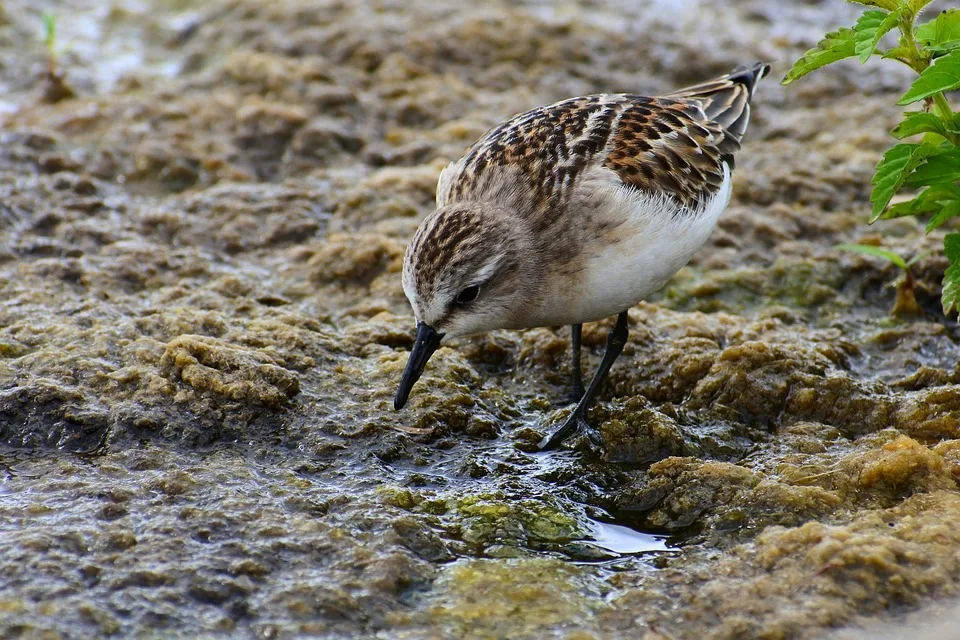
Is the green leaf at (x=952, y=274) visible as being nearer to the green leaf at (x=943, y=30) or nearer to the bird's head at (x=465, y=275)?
the green leaf at (x=943, y=30)

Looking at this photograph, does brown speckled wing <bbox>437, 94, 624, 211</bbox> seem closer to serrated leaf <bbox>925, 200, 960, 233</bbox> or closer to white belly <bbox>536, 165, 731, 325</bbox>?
white belly <bbox>536, 165, 731, 325</bbox>

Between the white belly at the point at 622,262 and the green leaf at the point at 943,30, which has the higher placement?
the green leaf at the point at 943,30

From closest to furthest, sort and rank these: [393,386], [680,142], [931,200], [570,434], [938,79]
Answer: [938,79]
[931,200]
[570,434]
[393,386]
[680,142]

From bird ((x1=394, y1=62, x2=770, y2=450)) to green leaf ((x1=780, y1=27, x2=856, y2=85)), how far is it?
0.94 meters

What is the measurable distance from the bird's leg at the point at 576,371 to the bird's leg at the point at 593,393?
0.24 feet

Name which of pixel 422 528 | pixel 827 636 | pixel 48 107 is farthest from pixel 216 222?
pixel 827 636

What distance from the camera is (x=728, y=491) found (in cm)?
458

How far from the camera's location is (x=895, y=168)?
473 cm

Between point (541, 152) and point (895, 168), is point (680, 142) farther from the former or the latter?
point (895, 168)

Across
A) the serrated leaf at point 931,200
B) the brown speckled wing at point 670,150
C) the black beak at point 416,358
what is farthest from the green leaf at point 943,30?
the black beak at point 416,358

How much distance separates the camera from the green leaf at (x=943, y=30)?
179 inches

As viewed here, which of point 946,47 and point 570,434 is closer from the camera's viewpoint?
point 946,47

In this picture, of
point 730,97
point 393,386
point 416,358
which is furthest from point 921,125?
point 393,386

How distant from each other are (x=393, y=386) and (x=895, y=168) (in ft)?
8.67
